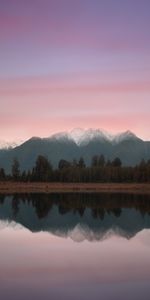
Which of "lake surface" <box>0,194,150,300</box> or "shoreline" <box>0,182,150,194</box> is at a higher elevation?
"shoreline" <box>0,182,150,194</box>

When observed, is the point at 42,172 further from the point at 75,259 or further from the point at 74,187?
the point at 75,259

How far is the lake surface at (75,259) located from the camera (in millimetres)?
21156

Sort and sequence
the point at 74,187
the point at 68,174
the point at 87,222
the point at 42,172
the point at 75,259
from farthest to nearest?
the point at 68,174, the point at 42,172, the point at 74,187, the point at 87,222, the point at 75,259

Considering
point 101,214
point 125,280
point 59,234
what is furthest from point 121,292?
point 101,214

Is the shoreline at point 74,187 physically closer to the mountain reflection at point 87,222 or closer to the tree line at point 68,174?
the tree line at point 68,174

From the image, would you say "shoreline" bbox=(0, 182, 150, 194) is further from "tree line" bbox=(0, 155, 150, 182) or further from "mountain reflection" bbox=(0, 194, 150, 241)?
"mountain reflection" bbox=(0, 194, 150, 241)

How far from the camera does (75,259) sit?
→ 29.3 meters

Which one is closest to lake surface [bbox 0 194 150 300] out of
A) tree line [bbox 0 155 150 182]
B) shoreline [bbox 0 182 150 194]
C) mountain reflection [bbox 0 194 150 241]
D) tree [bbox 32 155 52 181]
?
mountain reflection [bbox 0 194 150 241]

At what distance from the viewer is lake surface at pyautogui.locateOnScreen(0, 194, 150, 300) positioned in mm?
21156

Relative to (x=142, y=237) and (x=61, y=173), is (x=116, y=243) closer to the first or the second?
(x=142, y=237)

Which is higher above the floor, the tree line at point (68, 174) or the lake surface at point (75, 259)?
the tree line at point (68, 174)

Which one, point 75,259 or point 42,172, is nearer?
point 75,259

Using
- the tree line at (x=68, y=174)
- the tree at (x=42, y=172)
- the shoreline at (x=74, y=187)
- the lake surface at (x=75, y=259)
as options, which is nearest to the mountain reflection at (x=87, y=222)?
the lake surface at (x=75, y=259)

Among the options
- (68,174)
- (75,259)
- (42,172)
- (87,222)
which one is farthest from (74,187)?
(75,259)
